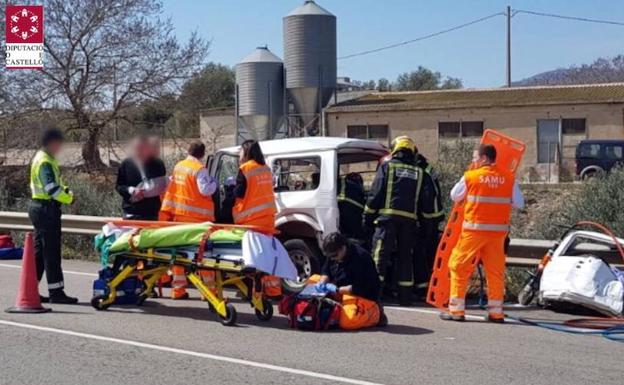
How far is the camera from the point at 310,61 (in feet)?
124

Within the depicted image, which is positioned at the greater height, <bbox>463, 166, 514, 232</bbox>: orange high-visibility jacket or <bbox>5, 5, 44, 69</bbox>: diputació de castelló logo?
<bbox>5, 5, 44, 69</bbox>: diputació de castelló logo

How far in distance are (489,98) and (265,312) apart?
34.2 meters

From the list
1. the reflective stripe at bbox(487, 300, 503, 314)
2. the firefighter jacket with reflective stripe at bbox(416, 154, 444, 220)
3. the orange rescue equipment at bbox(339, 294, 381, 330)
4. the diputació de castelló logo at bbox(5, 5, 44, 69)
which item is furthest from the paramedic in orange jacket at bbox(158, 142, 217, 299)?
the diputació de castelló logo at bbox(5, 5, 44, 69)

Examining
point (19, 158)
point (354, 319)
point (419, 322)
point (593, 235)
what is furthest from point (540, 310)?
point (19, 158)

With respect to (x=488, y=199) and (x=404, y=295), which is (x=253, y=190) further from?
(x=488, y=199)

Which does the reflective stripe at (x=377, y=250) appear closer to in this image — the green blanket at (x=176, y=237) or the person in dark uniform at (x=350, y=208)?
the person in dark uniform at (x=350, y=208)

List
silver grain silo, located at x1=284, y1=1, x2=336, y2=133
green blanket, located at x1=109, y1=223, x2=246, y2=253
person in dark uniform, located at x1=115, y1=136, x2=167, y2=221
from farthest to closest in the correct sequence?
silver grain silo, located at x1=284, y1=1, x2=336, y2=133, person in dark uniform, located at x1=115, y1=136, x2=167, y2=221, green blanket, located at x1=109, y1=223, x2=246, y2=253

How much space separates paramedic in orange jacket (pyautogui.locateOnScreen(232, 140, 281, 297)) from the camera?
10.2 metres

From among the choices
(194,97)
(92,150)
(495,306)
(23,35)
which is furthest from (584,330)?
(23,35)

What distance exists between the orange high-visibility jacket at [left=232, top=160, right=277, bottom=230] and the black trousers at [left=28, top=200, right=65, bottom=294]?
2.23m

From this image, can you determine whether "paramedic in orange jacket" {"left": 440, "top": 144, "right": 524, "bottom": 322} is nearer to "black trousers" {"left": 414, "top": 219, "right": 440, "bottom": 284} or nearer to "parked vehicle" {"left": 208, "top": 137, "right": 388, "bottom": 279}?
"black trousers" {"left": 414, "top": 219, "right": 440, "bottom": 284}

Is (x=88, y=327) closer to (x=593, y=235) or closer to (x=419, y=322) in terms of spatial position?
(x=419, y=322)

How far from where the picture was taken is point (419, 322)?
9578 millimetres

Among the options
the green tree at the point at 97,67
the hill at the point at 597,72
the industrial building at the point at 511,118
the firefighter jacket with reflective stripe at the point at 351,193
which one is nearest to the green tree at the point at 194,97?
the green tree at the point at 97,67
